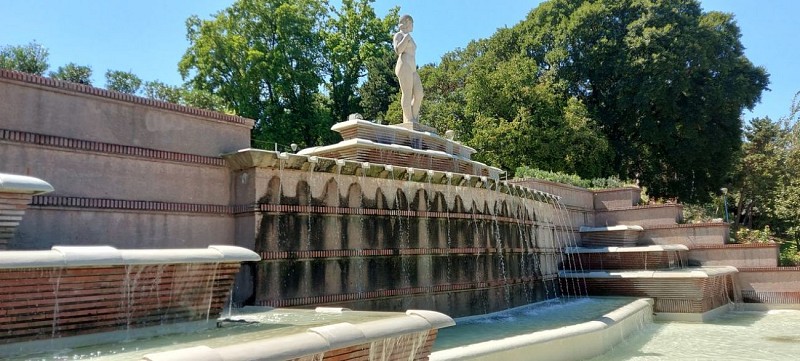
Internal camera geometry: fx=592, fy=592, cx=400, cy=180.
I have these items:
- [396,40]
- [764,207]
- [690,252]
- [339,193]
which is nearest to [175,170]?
[339,193]

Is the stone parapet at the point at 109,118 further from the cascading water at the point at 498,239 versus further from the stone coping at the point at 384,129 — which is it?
the cascading water at the point at 498,239

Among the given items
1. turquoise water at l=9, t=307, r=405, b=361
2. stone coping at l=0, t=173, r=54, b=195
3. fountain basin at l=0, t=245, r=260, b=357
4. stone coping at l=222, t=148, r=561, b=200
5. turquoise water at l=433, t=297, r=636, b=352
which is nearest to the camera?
turquoise water at l=9, t=307, r=405, b=361

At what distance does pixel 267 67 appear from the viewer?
110 ft

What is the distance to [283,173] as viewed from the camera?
1021 centimetres

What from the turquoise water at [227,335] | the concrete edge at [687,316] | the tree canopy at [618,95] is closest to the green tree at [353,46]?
the tree canopy at [618,95]

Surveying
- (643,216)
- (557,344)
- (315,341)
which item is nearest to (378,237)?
(557,344)

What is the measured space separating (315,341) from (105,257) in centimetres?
258

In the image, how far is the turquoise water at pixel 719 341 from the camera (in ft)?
33.4

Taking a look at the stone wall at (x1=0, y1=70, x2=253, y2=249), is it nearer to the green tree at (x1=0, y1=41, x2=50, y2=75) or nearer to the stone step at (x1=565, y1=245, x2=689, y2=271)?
the stone step at (x1=565, y1=245, x2=689, y2=271)

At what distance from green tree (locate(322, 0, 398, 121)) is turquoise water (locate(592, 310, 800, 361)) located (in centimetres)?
2787

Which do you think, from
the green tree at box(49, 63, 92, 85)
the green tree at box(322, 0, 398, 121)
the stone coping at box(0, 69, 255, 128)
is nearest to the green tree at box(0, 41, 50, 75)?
the green tree at box(49, 63, 92, 85)

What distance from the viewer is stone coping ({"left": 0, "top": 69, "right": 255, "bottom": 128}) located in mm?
7878

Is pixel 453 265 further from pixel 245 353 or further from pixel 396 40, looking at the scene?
pixel 245 353

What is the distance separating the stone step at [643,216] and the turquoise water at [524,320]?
5.23 meters
